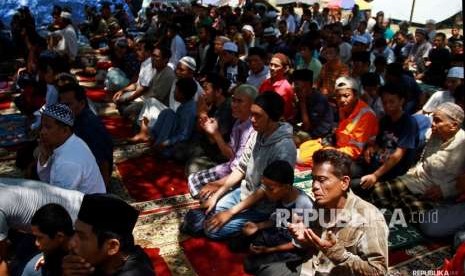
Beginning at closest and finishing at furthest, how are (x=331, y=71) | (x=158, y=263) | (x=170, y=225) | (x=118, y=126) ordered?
(x=158, y=263), (x=170, y=225), (x=118, y=126), (x=331, y=71)

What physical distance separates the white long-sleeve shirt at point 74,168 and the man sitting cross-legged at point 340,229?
58.2 inches

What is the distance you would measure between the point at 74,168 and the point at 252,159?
1.45m

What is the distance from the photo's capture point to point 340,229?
2342 mm

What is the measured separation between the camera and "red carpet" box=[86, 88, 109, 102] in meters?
7.52

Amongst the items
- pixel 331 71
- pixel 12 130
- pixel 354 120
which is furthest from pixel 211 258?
pixel 331 71

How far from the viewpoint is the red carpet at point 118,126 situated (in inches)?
241

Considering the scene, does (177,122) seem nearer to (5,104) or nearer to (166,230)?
(166,230)

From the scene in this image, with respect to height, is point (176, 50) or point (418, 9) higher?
point (418, 9)

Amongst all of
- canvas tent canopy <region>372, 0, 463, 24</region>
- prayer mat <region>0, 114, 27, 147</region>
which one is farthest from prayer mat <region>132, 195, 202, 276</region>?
canvas tent canopy <region>372, 0, 463, 24</region>

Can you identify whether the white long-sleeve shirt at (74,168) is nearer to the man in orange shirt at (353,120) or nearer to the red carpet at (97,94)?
the man in orange shirt at (353,120)

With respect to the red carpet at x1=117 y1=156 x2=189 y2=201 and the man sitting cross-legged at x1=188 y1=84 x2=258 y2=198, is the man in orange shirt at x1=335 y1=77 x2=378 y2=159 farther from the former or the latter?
the red carpet at x1=117 y1=156 x2=189 y2=201

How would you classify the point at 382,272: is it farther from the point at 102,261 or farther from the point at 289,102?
the point at 289,102

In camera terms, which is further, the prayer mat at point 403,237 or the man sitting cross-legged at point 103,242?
the prayer mat at point 403,237

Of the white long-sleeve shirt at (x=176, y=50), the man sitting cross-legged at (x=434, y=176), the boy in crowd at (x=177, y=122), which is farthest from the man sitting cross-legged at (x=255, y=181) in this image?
the white long-sleeve shirt at (x=176, y=50)
